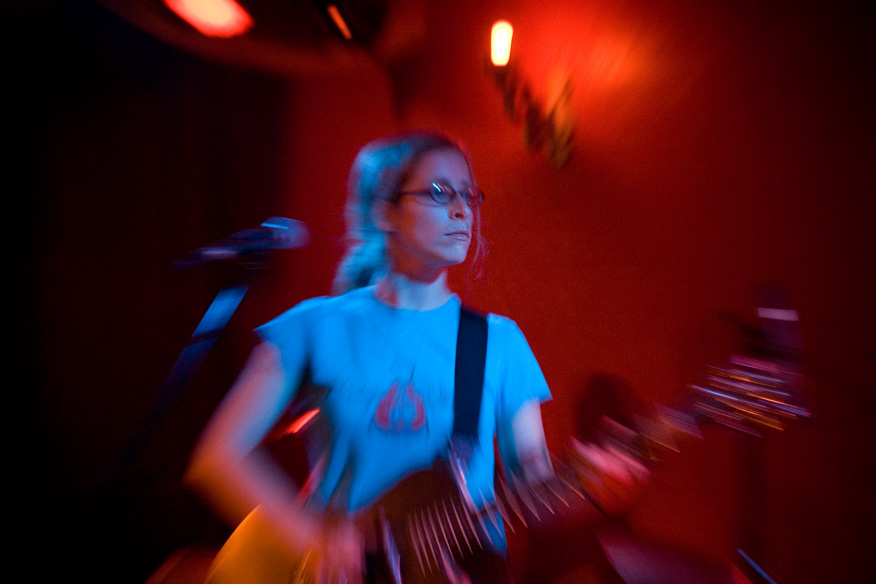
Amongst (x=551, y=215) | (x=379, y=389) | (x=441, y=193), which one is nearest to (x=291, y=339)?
(x=379, y=389)

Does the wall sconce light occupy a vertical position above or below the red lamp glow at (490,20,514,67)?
below

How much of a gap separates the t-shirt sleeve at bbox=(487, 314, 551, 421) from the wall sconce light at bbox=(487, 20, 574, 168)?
0.79m

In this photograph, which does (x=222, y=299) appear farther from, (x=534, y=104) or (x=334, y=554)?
(x=534, y=104)

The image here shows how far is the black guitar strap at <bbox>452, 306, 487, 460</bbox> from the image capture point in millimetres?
981

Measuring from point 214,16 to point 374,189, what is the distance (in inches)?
53.7

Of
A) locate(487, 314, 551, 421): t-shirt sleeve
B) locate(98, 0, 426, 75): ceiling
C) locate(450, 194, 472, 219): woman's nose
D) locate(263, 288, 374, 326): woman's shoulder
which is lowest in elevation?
locate(487, 314, 551, 421): t-shirt sleeve

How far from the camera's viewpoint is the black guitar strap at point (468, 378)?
0.98 meters

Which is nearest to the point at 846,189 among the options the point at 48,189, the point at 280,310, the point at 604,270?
the point at 604,270

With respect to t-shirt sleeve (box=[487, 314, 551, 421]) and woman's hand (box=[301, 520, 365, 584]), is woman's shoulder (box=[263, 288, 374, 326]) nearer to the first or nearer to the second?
t-shirt sleeve (box=[487, 314, 551, 421])

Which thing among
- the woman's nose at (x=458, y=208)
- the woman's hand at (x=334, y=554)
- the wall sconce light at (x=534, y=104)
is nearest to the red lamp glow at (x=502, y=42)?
the wall sconce light at (x=534, y=104)

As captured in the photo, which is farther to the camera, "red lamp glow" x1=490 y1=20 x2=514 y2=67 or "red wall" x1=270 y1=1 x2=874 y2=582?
"red lamp glow" x1=490 y1=20 x2=514 y2=67

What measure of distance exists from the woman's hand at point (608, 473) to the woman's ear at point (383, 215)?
0.69m

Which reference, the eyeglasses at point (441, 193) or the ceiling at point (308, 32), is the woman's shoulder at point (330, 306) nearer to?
the eyeglasses at point (441, 193)

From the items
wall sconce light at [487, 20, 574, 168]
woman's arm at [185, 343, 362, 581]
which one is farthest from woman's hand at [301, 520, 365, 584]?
wall sconce light at [487, 20, 574, 168]
